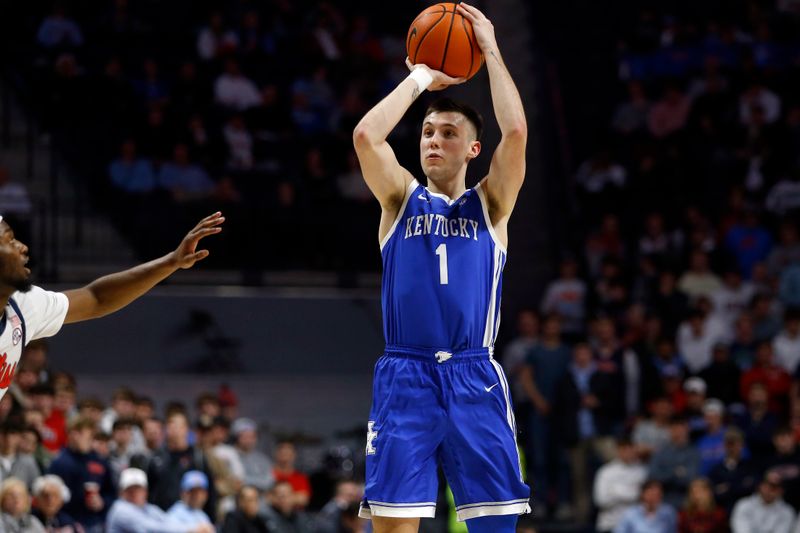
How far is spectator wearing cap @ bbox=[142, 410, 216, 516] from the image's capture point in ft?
36.8

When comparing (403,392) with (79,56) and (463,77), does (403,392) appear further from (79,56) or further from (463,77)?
(79,56)

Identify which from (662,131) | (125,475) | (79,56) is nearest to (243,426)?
(125,475)

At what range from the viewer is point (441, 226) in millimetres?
5734

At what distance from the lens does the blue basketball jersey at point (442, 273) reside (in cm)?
562

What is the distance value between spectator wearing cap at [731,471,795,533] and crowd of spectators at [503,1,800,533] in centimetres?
2

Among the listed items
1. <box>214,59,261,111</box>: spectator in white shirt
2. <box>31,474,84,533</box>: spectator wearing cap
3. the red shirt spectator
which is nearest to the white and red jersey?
<box>31,474,84,533</box>: spectator wearing cap

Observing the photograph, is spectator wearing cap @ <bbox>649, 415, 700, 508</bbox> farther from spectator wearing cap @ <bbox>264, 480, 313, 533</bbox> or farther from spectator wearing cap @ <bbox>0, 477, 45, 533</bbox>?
A: spectator wearing cap @ <bbox>0, 477, 45, 533</bbox>

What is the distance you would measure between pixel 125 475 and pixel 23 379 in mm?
1822

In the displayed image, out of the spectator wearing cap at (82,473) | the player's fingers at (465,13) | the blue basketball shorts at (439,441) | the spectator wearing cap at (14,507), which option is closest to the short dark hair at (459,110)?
the player's fingers at (465,13)

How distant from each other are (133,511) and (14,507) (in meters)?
1.13

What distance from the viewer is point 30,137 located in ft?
51.7

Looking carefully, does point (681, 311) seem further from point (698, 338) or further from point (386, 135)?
point (386, 135)

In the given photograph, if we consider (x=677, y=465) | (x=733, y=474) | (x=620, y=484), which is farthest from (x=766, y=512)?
(x=620, y=484)

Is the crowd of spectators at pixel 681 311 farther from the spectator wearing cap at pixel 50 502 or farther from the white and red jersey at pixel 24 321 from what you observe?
the white and red jersey at pixel 24 321
